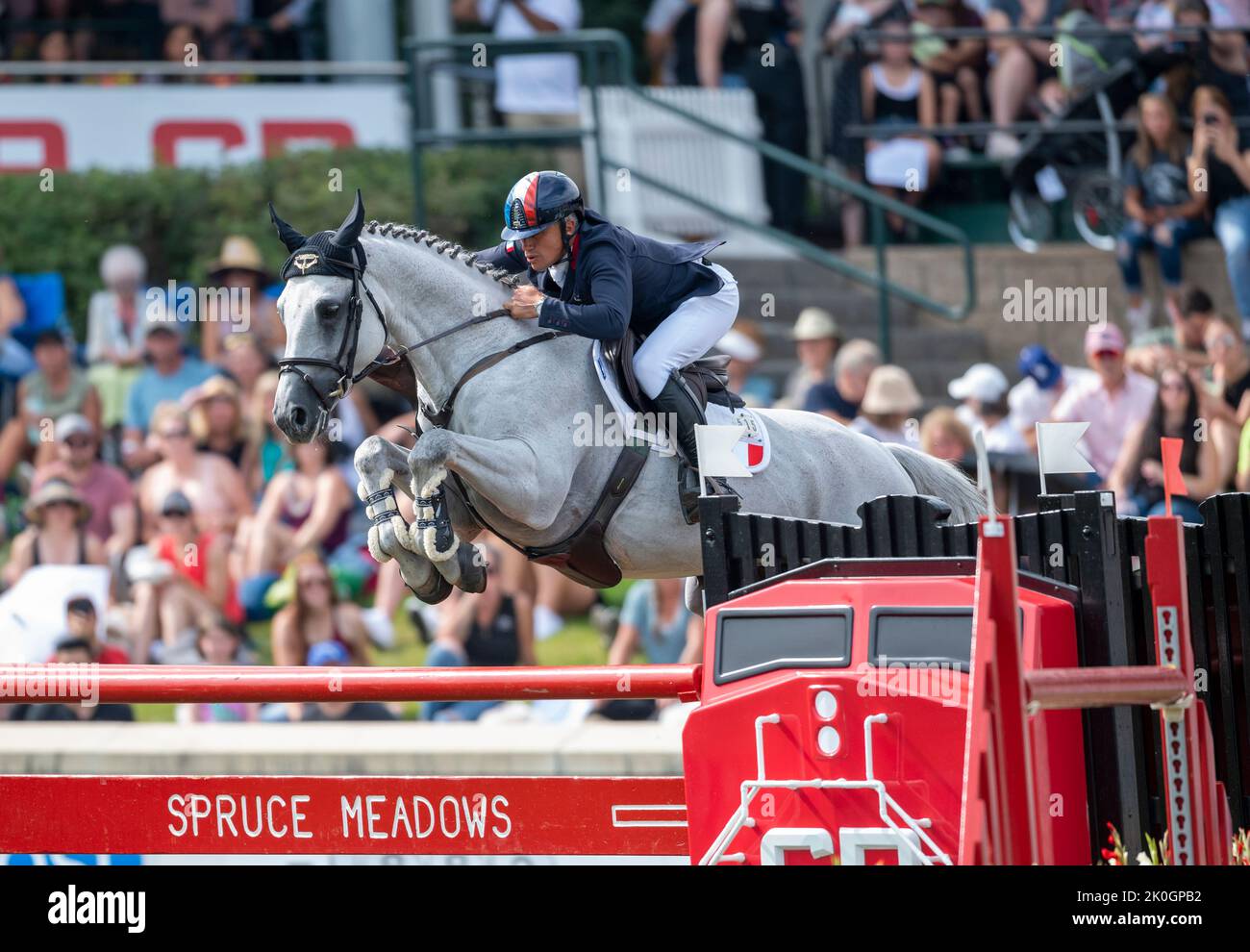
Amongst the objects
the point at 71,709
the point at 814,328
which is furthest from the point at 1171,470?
the point at 71,709

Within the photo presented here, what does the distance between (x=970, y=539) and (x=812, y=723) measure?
683mm

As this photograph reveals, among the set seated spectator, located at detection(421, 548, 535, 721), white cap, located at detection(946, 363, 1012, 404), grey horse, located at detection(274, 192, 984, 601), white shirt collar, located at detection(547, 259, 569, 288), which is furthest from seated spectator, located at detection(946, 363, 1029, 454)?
white shirt collar, located at detection(547, 259, 569, 288)

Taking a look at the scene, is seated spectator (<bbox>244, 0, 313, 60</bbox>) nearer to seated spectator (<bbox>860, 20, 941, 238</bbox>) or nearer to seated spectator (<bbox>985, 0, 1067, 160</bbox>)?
seated spectator (<bbox>860, 20, 941, 238</bbox>)

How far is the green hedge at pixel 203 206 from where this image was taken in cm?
1159

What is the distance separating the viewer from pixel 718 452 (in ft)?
17.1

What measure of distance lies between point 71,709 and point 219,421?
204 cm

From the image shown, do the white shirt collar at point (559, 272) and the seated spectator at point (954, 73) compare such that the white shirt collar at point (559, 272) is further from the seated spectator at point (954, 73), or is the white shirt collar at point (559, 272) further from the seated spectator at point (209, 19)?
the seated spectator at point (209, 19)

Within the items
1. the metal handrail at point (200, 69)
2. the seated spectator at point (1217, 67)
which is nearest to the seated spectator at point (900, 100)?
the seated spectator at point (1217, 67)

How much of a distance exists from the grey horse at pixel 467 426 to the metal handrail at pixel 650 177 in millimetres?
4770

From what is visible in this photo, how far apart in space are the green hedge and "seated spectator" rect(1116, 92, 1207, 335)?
3.70 m

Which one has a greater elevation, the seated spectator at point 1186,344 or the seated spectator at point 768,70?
the seated spectator at point 768,70

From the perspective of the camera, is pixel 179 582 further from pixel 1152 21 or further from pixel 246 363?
pixel 1152 21

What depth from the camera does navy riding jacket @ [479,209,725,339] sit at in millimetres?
5820
